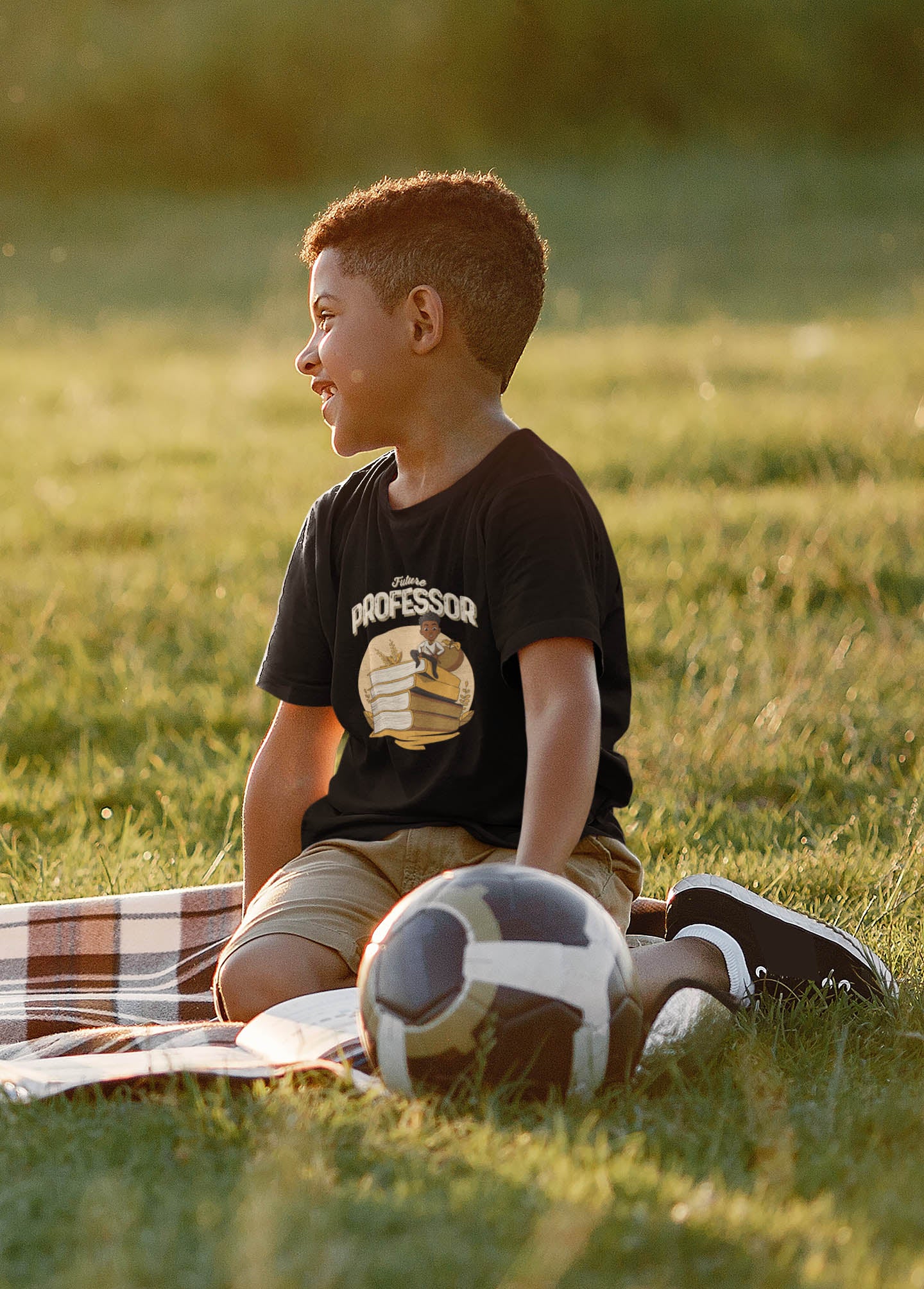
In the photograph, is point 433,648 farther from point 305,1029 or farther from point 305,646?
point 305,1029

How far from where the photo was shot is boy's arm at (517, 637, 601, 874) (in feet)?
8.88

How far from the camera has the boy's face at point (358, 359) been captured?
303 cm

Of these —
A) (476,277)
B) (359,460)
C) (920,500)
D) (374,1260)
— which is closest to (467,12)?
(359,460)

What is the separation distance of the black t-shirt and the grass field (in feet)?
2.28

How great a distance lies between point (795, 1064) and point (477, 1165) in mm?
871

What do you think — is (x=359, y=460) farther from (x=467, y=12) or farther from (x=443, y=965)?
(x=467, y=12)

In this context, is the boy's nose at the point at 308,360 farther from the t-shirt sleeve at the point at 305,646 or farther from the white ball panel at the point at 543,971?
the white ball panel at the point at 543,971

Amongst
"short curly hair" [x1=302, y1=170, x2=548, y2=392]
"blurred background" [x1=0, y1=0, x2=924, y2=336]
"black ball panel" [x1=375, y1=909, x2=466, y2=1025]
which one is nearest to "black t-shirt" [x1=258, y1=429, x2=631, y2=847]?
"short curly hair" [x1=302, y1=170, x2=548, y2=392]

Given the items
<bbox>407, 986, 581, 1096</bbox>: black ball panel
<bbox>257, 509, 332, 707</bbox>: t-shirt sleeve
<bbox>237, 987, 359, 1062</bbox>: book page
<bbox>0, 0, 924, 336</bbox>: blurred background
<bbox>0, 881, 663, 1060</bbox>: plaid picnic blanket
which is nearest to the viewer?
<bbox>407, 986, 581, 1096</bbox>: black ball panel

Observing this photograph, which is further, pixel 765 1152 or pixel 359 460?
pixel 359 460

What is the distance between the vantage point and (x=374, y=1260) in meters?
1.78

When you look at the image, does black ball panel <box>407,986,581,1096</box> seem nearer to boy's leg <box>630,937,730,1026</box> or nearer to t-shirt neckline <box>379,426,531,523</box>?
boy's leg <box>630,937,730,1026</box>

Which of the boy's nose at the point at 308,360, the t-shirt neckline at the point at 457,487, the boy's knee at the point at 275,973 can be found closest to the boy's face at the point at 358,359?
the boy's nose at the point at 308,360

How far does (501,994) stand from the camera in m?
2.37
